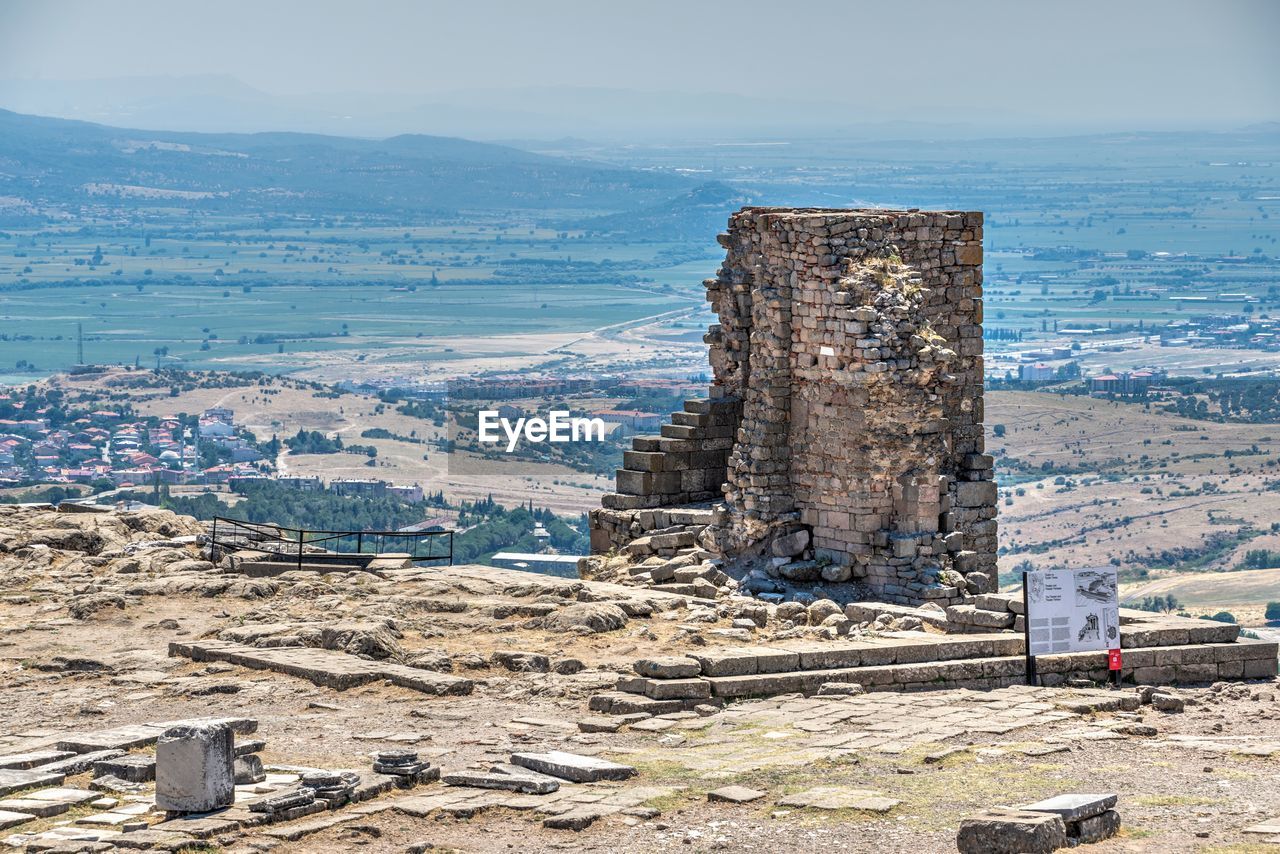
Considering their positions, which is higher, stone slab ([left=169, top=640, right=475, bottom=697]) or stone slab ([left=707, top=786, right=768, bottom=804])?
stone slab ([left=707, top=786, right=768, bottom=804])

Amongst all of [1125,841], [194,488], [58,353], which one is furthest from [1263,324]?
[1125,841]

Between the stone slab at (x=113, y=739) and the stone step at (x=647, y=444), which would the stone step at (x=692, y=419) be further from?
the stone slab at (x=113, y=739)

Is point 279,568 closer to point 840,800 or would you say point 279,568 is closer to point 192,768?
point 192,768

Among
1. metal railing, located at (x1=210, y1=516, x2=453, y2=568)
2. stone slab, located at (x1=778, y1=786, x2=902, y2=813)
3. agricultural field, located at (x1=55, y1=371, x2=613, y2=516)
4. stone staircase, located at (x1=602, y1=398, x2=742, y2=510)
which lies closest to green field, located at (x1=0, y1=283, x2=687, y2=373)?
agricultural field, located at (x1=55, y1=371, x2=613, y2=516)

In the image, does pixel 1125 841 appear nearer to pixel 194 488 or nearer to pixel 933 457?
pixel 933 457

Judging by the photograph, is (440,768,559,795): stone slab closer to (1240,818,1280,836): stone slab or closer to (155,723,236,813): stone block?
(155,723,236,813): stone block
